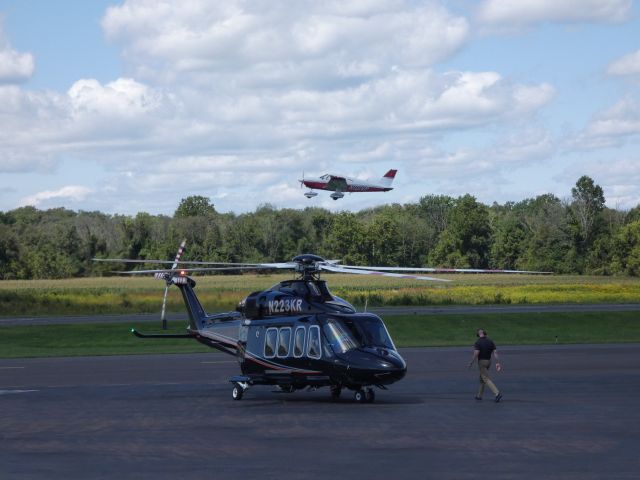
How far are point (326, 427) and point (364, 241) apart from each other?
296 ft

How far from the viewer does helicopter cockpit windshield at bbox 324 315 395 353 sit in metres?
26.0

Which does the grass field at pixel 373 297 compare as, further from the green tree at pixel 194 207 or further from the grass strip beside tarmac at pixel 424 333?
the green tree at pixel 194 207

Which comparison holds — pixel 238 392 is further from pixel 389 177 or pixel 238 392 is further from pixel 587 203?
pixel 587 203

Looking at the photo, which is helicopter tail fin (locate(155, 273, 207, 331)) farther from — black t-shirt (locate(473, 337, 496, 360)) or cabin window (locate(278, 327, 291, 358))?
black t-shirt (locate(473, 337, 496, 360))

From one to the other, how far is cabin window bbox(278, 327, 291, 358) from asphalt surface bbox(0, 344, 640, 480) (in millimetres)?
1393

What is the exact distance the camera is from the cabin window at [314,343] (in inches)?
1040

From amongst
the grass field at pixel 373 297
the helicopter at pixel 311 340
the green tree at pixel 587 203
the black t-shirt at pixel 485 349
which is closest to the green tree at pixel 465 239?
the green tree at pixel 587 203

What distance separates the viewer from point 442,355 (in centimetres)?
4166

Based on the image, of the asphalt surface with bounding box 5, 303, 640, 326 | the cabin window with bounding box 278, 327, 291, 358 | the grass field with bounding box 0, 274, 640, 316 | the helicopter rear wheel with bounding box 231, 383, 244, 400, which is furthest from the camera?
the grass field with bounding box 0, 274, 640, 316

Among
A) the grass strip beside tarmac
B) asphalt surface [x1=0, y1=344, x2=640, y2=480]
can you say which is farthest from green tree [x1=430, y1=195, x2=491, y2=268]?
asphalt surface [x1=0, y1=344, x2=640, y2=480]

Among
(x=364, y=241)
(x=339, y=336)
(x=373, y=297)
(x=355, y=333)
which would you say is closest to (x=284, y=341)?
(x=339, y=336)

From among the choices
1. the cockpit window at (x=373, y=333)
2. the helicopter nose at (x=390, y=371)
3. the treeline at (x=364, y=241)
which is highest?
the treeline at (x=364, y=241)

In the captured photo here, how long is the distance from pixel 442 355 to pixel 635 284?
4929cm

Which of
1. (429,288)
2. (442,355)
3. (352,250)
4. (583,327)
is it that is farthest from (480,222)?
(442,355)
